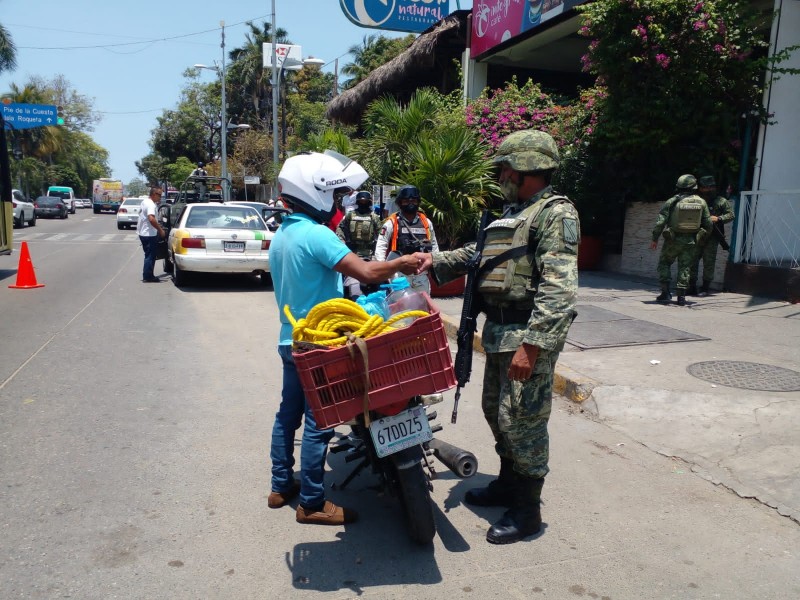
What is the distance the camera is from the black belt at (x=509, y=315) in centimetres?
313

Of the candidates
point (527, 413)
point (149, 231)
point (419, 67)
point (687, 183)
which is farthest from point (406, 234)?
point (419, 67)

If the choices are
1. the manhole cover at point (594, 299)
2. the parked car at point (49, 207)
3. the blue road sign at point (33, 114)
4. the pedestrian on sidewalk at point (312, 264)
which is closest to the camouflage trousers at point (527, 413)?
the pedestrian on sidewalk at point (312, 264)

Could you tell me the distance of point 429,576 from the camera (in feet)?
9.37

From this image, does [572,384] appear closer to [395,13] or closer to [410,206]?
[410,206]

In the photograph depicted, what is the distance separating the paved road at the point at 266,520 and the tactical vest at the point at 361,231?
2820 mm

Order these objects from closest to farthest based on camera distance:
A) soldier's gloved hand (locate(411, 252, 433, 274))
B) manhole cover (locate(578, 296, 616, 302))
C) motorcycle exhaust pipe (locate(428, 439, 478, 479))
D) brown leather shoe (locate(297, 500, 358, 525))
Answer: soldier's gloved hand (locate(411, 252, 433, 274))
brown leather shoe (locate(297, 500, 358, 525))
motorcycle exhaust pipe (locate(428, 439, 478, 479))
manhole cover (locate(578, 296, 616, 302))

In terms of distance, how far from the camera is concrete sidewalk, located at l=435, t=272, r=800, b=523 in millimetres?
4031

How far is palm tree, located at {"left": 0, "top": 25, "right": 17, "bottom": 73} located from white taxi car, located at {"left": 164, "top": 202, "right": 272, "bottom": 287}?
37550 mm

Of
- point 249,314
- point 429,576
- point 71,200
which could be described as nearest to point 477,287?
point 429,576

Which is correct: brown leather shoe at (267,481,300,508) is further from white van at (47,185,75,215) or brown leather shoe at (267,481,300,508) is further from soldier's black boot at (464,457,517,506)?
white van at (47,185,75,215)

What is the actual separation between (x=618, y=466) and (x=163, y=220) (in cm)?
1290

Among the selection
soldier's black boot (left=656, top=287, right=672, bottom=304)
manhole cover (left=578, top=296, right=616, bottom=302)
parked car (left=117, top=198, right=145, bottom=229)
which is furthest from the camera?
parked car (left=117, top=198, right=145, bottom=229)

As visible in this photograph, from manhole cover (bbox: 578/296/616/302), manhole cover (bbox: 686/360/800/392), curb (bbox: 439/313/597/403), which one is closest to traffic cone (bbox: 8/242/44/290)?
curb (bbox: 439/313/597/403)

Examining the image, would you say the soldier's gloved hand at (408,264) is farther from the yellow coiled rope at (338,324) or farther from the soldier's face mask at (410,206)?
the soldier's face mask at (410,206)
